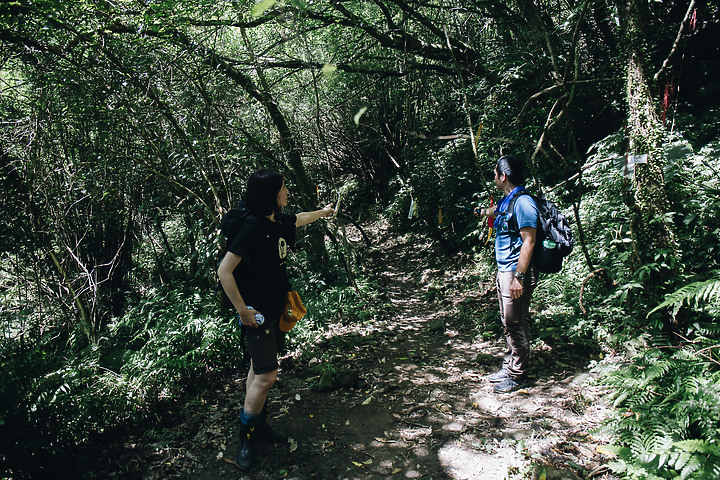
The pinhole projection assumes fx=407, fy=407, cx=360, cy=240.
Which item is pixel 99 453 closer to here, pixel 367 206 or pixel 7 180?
pixel 7 180

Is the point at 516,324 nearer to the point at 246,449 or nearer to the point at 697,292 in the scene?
the point at 697,292

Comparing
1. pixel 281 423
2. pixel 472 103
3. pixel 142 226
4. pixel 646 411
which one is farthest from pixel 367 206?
pixel 646 411

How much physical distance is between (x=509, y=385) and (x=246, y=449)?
240 cm

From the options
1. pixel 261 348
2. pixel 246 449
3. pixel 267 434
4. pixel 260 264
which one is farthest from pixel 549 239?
pixel 246 449

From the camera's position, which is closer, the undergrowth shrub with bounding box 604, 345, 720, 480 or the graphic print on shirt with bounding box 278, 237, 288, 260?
the undergrowth shrub with bounding box 604, 345, 720, 480

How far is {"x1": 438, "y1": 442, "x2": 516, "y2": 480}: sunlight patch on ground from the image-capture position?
111 inches

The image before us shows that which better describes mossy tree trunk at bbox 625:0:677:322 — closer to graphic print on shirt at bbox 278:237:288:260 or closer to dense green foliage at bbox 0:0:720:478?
dense green foliage at bbox 0:0:720:478

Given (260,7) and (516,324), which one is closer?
(260,7)

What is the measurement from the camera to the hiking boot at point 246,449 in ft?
9.99

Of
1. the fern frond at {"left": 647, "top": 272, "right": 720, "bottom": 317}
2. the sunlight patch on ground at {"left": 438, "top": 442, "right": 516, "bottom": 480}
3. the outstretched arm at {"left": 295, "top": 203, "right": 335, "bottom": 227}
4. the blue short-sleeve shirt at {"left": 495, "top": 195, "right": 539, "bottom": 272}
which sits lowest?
the sunlight patch on ground at {"left": 438, "top": 442, "right": 516, "bottom": 480}

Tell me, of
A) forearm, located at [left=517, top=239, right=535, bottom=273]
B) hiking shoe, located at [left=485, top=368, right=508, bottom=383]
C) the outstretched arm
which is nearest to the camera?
forearm, located at [left=517, top=239, right=535, bottom=273]

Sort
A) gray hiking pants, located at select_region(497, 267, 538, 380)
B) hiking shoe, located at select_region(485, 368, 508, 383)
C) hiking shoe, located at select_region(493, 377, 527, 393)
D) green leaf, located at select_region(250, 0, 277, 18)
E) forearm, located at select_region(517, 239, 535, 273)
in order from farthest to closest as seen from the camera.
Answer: hiking shoe, located at select_region(485, 368, 508, 383) < hiking shoe, located at select_region(493, 377, 527, 393) < gray hiking pants, located at select_region(497, 267, 538, 380) < forearm, located at select_region(517, 239, 535, 273) < green leaf, located at select_region(250, 0, 277, 18)

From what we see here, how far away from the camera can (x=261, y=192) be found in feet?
9.84

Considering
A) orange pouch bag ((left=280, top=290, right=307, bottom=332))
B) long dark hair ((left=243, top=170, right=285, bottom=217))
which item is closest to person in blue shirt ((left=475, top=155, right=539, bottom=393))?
orange pouch bag ((left=280, top=290, right=307, bottom=332))
